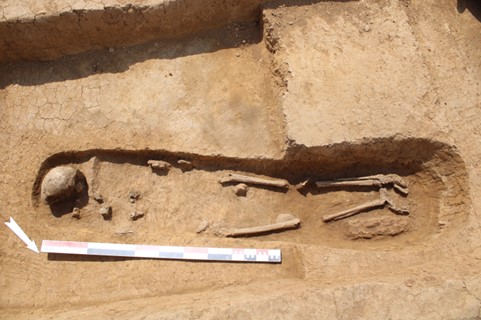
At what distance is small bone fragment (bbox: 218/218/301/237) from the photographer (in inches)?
163

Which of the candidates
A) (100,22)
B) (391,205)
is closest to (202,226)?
(391,205)

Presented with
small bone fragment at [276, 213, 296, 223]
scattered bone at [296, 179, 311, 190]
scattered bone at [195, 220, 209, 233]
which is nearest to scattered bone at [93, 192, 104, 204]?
scattered bone at [195, 220, 209, 233]

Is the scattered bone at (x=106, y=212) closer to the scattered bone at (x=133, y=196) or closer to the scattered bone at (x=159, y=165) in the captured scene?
the scattered bone at (x=133, y=196)

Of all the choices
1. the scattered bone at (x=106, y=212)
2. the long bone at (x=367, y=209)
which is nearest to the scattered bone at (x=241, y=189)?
the long bone at (x=367, y=209)

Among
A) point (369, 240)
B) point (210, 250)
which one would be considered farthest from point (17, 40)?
point (369, 240)

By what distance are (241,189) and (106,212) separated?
141cm

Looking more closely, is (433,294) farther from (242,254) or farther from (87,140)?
(87,140)

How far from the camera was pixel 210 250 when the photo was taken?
400 cm

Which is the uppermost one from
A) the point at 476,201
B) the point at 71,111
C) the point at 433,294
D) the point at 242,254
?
the point at 71,111

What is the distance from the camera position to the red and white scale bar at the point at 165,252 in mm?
3986

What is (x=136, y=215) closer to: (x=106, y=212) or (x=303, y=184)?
(x=106, y=212)

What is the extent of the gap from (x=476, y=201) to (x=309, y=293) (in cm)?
190

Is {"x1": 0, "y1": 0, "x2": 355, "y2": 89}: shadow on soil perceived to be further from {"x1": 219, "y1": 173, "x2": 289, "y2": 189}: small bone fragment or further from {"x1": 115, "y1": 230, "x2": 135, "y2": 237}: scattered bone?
{"x1": 115, "y1": 230, "x2": 135, "y2": 237}: scattered bone

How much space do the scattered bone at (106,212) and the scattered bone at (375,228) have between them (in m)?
2.49
